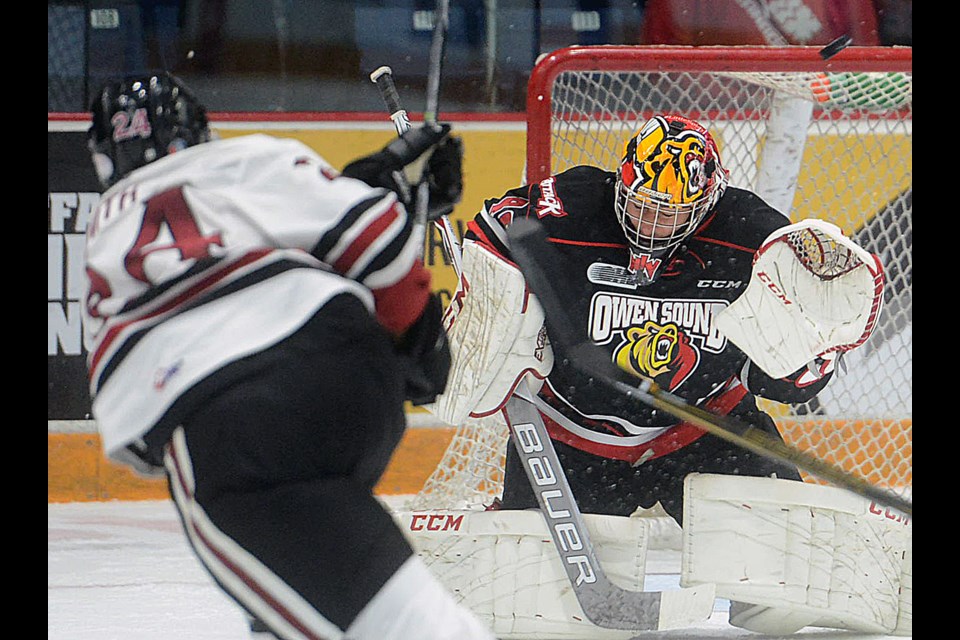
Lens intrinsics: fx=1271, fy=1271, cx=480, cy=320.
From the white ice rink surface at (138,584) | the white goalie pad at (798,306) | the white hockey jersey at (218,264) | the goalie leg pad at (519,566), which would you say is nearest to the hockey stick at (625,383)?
the white goalie pad at (798,306)

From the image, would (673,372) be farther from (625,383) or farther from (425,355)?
(425,355)

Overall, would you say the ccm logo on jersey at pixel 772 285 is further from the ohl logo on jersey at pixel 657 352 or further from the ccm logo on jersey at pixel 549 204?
the ccm logo on jersey at pixel 549 204

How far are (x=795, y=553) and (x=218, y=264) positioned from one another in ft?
4.24

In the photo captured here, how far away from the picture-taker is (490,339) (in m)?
2.25

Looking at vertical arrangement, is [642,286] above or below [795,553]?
above

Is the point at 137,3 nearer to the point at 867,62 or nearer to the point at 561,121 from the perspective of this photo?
the point at 561,121

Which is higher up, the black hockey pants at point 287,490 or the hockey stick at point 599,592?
the black hockey pants at point 287,490

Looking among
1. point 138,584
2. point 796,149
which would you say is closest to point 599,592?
point 138,584

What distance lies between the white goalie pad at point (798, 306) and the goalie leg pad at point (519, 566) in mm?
375

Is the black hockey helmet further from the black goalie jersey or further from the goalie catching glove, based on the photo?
the black goalie jersey

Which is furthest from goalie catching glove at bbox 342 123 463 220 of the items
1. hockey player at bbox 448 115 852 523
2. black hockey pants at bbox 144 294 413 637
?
hockey player at bbox 448 115 852 523

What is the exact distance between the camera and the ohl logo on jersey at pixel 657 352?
2320mm
